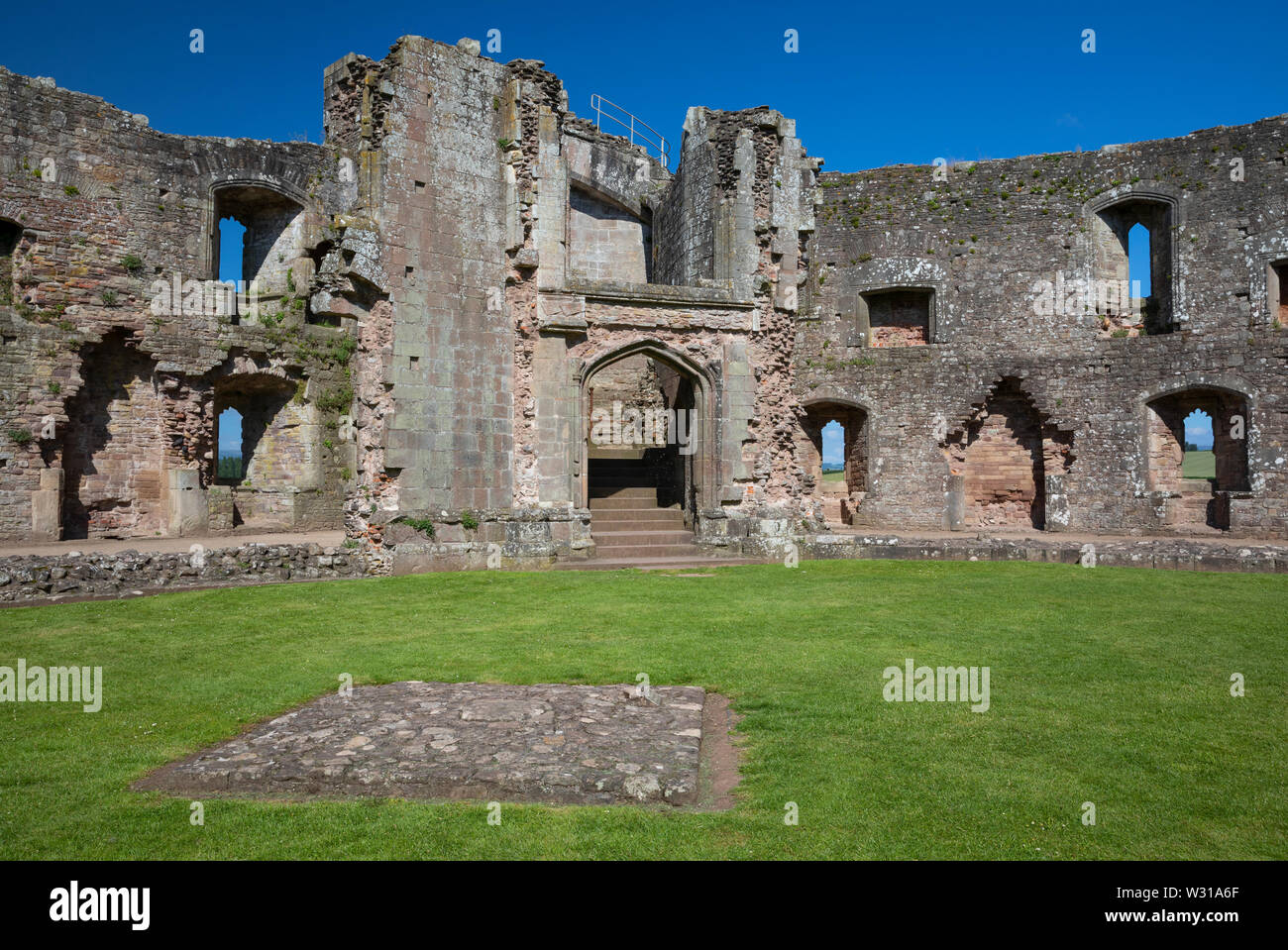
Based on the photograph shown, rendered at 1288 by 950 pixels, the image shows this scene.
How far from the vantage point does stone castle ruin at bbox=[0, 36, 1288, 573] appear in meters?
15.7

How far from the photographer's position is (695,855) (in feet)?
12.3

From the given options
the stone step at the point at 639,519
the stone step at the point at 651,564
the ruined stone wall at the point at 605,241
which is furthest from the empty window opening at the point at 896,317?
the stone step at the point at 651,564

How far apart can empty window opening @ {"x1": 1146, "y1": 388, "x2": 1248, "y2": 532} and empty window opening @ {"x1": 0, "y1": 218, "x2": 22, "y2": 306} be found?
25250mm

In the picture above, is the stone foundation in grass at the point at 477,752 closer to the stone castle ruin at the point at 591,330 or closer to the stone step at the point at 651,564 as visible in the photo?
the stone step at the point at 651,564

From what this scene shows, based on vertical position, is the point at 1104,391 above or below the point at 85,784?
above

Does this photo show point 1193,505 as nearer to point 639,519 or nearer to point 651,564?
point 639,519

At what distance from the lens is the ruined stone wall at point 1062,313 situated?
21.7m

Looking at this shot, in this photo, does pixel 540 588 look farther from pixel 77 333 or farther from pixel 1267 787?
pixel 77 333

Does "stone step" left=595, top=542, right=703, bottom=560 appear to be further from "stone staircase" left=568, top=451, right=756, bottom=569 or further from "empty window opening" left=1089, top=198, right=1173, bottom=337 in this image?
"empty window opening" left=1089, top=198, right=1173, bottom=337

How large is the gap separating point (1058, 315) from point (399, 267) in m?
17.6

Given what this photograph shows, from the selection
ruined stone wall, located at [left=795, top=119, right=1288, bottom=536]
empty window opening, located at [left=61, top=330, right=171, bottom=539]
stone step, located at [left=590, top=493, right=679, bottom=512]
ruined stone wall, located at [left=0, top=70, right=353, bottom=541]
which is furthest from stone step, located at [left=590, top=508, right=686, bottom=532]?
empty window opening, located at [left=61, top=330, right=171, bottom=539]

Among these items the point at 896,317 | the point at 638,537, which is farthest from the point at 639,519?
the point at 896,317

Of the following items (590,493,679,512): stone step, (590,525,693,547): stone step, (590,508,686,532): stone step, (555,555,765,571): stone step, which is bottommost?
(555,555,765,571): stone step

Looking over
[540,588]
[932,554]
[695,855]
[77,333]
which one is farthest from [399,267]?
[695,855]
